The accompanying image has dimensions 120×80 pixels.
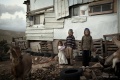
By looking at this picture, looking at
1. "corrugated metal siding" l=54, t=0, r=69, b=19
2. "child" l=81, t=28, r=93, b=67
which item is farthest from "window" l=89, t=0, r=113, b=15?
"child" l=81, t=28, r=93, b=67

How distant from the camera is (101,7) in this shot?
11.8 metres

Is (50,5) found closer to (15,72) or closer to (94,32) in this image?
(94,32)

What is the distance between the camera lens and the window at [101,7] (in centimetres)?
1141

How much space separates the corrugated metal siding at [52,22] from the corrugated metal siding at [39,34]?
0.40m

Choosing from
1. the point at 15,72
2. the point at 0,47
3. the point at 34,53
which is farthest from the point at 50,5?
the point at 15,72

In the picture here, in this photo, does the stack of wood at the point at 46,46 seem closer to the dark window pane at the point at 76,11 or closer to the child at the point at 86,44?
the dark window pane at the point at 76,11

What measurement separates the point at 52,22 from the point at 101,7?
4.71 m

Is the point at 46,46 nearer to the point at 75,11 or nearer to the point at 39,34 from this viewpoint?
the point at 39,34

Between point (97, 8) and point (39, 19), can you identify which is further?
point (39, 19)

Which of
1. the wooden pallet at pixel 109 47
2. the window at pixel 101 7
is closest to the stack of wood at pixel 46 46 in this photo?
the window at pixel 101 7

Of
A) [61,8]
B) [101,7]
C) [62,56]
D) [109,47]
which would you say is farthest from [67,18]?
[109,47]

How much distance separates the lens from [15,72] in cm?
665

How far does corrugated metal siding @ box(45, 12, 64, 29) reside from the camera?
47.8ft

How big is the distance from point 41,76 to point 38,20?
378 inches
